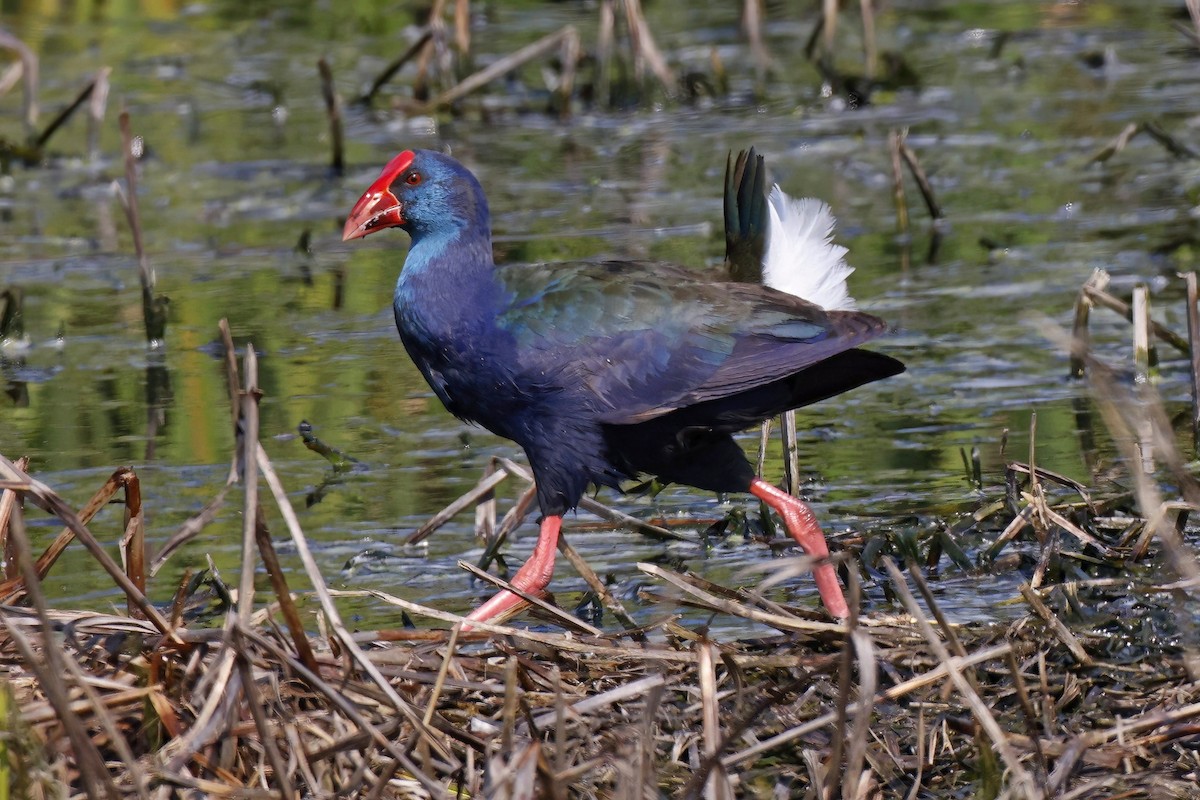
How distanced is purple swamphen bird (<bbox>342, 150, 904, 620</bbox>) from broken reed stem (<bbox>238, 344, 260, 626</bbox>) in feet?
2.94

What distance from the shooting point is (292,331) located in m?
A: 5.74

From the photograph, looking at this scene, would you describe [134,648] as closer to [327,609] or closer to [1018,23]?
[327,609]

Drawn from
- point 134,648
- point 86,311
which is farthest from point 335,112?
point 134,648

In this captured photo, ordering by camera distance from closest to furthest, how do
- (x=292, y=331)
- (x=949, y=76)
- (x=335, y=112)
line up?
(x=292, y=331) < (x=335, y=112) < (x=949, y=76)

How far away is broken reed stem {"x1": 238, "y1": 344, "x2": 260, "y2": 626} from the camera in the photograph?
240cm

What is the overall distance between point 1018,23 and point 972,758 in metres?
7.50

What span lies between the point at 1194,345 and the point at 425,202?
73.5 inches

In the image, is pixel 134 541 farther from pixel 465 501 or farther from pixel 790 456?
pixel 790 456

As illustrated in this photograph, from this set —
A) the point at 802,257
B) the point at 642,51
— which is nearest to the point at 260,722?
the point at 802,257

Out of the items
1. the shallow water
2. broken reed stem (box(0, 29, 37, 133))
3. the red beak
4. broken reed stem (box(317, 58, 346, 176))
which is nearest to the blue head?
the red beak

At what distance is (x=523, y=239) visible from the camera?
6492 millimetres

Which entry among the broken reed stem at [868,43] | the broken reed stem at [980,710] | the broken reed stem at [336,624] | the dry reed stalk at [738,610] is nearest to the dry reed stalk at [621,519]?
the dry reed stalk at [738,610]

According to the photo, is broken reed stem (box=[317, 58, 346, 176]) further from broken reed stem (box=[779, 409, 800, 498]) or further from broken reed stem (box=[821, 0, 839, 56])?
broken reed stem (box=[779, 409, 800, 498])

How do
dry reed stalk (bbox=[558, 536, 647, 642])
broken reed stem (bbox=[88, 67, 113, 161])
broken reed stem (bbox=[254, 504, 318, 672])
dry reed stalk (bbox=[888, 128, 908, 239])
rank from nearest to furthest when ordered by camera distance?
broken reed stem (bbox=[254, 504, 318, 672]) → dry reed stalk (bbox=[558, 536, 647, 642]) → dry reed stalk (bbox=[888, 128, 908, 239]) → broken reed stem (bbox=[88, 67, 113, 161])
